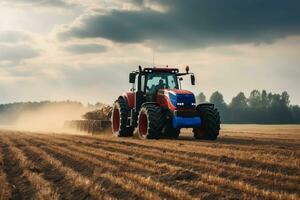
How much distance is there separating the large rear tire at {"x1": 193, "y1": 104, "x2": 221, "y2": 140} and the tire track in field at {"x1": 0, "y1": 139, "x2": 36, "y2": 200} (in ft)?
25.3

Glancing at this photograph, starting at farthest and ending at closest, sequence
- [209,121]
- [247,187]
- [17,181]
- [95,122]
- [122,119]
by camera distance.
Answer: [95,122], [122,119], [209,121], [17,181], [247,187]

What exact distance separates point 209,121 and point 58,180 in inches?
374

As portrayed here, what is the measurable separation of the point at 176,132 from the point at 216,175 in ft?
34.9

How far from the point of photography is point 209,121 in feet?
55.7

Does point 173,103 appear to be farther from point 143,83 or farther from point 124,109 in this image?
point 124,109

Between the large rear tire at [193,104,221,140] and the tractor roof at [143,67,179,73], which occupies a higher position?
the tractor roof at [143,67,179,73]

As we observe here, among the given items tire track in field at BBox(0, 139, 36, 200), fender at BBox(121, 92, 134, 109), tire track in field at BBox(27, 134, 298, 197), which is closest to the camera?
tire track in field at BBox(27, 134, 298, 197)

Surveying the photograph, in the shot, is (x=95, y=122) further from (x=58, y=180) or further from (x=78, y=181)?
(x=78, y=181)

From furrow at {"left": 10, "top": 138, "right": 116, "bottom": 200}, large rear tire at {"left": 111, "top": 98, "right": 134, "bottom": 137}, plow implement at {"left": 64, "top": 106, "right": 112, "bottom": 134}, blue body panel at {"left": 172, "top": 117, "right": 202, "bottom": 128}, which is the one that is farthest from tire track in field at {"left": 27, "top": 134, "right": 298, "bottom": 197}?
plow implement at {"left": 64, "top": 106, "right": 112, "bottom": 134}

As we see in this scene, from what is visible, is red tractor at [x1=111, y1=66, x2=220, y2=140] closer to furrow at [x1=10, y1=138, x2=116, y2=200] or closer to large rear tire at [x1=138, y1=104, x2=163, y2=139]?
large rear tire at [x1=138, y1=104, x2=163, y2=139]

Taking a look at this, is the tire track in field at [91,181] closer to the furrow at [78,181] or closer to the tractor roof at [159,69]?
the furrow at [78,181]

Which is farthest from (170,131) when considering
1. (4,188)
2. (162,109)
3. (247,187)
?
(247,187)

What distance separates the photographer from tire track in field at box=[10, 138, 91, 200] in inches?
272

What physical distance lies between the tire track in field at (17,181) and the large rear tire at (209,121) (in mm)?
7720
